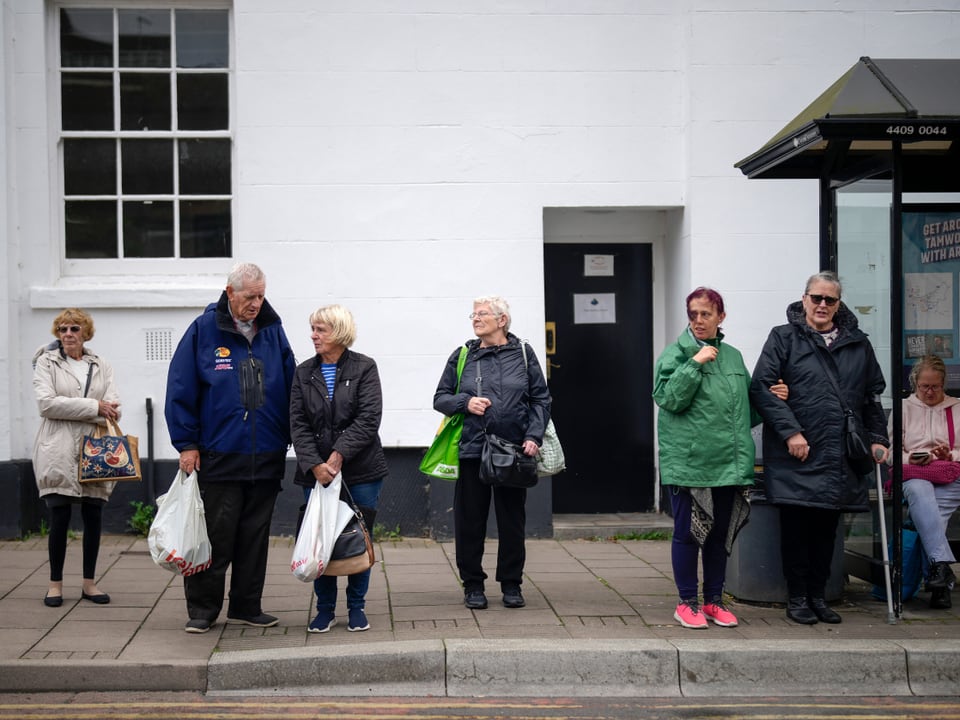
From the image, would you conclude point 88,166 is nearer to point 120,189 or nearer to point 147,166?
point 120,189

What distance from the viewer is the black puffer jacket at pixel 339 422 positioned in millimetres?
5730

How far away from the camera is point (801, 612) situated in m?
6.02

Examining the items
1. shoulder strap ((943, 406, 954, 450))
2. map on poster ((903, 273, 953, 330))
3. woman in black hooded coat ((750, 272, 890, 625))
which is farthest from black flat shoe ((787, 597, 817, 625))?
map on poster ((903, 273, 953, 330))

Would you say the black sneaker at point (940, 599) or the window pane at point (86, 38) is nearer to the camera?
the black sneaker at point (940, 599)

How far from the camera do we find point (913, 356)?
712cm

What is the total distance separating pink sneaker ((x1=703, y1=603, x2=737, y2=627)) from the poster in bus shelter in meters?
2.24

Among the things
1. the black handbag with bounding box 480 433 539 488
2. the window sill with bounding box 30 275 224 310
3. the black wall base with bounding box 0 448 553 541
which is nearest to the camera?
the black handbag with bounding box 480 433 539 488

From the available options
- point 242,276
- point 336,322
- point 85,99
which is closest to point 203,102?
point 85,99

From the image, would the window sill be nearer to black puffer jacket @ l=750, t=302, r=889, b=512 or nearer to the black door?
the black door

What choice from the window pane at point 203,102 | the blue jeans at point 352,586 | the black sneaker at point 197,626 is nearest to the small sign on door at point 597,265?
the window pane at point 203,102

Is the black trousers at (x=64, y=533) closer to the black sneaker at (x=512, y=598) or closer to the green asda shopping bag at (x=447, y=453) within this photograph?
the green asda shopping bag at (x=447, y=453)

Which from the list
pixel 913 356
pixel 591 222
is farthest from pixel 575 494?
pixel 913 356

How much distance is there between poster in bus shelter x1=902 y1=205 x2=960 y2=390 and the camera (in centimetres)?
713

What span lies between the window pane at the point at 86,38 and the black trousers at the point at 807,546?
6.31 m
